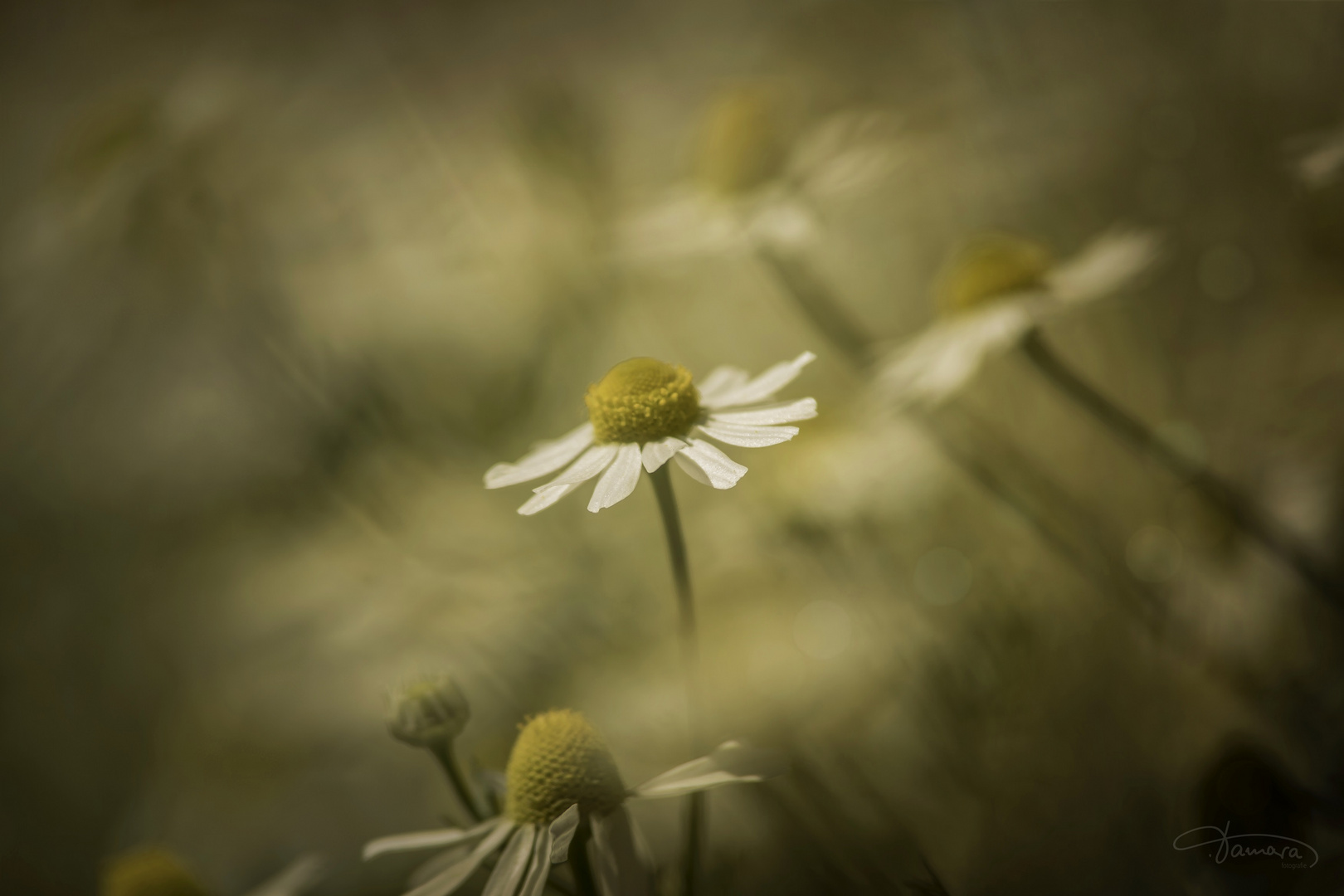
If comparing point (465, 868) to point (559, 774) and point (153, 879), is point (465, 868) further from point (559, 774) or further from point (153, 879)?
point (153, 879)

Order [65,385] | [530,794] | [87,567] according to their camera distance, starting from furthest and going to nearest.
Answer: [65,385]
[87,567]
[530,794]

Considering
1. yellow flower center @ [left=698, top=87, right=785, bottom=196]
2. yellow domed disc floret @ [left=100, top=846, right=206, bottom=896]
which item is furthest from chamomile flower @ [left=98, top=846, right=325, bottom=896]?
A: yellow flower center @ [left=698, top=87, right=785, bottom=196]

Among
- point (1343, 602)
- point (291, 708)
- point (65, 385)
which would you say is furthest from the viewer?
point (65, 385)

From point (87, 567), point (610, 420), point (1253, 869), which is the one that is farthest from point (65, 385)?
point (1253, 869)

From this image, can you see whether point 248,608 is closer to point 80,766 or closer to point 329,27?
point 80,766

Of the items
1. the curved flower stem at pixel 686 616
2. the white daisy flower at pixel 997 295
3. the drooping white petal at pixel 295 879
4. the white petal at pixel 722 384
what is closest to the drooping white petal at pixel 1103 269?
the white daisy flower at pixel 997 295
